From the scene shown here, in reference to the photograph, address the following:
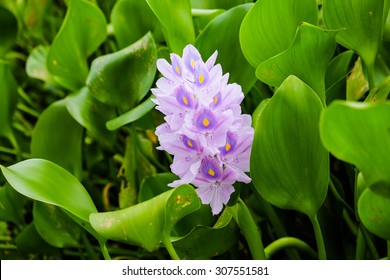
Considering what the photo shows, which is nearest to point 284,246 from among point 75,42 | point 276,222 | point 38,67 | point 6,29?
point 276,222

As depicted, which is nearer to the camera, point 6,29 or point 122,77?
point 122,77

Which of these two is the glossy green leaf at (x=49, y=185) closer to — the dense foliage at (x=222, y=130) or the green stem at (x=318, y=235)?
the dense foliage at (x=222, y=130)

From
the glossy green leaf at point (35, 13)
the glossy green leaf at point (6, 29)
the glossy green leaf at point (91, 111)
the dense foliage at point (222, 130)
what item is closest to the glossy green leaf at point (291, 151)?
the dense foliage at point (222, 130)

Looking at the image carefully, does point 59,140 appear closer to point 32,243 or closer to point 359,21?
point 32,243

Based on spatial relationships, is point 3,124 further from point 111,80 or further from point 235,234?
point 235,234

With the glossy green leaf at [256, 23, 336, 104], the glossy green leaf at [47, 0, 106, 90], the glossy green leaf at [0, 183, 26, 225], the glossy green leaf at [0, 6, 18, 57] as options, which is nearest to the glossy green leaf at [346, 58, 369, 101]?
the glossy green leaf at [256, 23, 336, 104]
